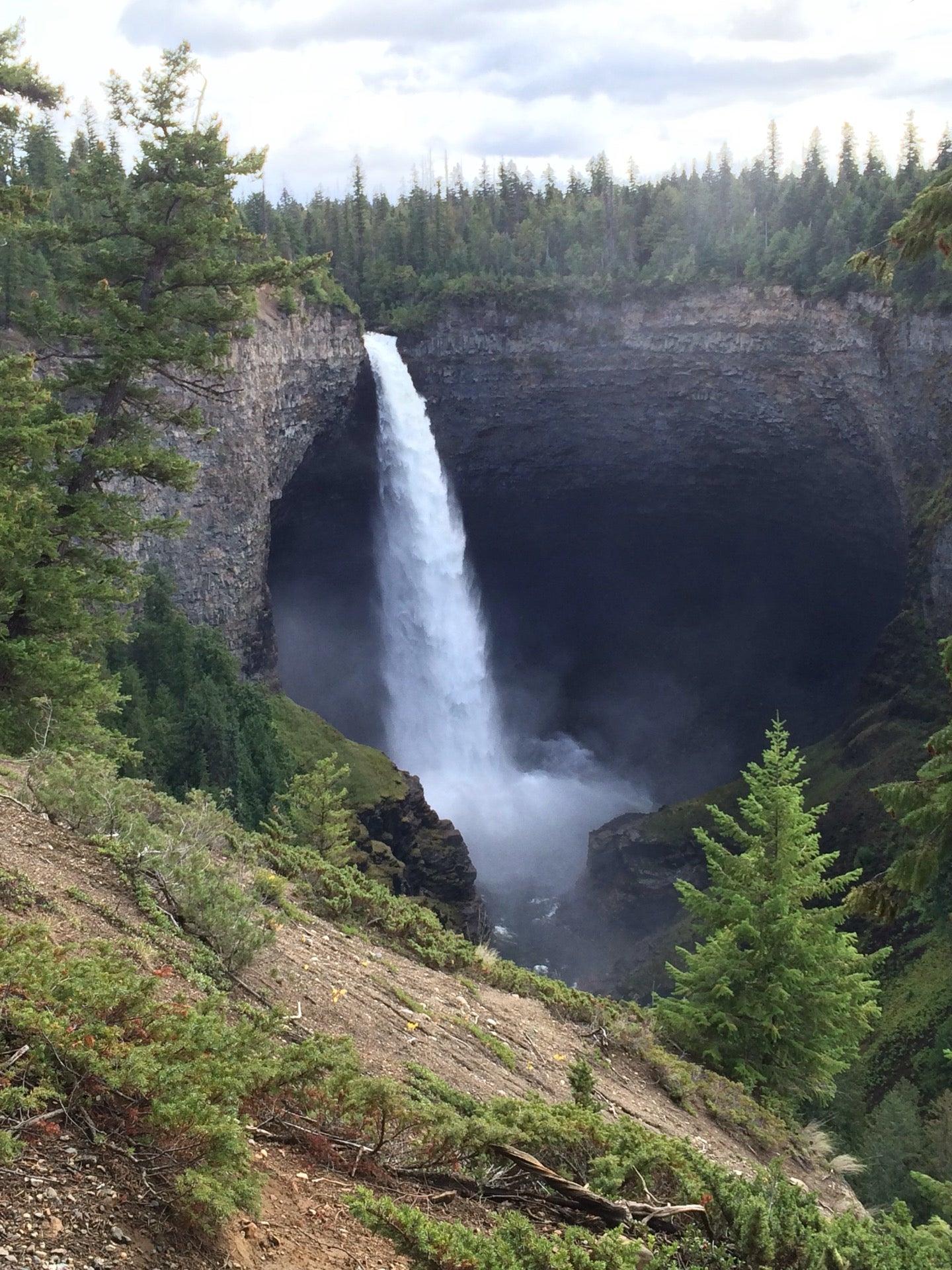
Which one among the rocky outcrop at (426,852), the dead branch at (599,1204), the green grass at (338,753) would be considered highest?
the dead branch at (599,1204)

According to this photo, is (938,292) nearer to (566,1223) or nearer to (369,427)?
(369,427)

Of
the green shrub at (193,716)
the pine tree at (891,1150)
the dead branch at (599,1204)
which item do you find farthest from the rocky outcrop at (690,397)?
the dead branch at (599,1204)

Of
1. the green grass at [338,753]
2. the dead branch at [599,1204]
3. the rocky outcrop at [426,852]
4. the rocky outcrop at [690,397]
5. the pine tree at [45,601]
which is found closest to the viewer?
the dead branch at [599,1204]

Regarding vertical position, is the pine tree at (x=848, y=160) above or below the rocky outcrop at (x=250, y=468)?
above

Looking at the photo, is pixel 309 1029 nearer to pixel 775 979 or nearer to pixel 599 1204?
pixel 599 1204

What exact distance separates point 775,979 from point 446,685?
3803 centimetres

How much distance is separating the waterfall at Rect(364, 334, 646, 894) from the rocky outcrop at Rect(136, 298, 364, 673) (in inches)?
214

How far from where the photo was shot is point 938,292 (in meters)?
38.0

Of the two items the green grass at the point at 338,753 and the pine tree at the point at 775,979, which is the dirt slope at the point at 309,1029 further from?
the green grass at the point at 338,753

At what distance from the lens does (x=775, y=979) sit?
13438 millimetres

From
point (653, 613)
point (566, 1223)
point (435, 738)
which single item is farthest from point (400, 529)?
point (566, 1223)

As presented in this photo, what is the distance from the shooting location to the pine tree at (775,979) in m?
13.3

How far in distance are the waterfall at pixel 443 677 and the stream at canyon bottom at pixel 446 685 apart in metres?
0.05

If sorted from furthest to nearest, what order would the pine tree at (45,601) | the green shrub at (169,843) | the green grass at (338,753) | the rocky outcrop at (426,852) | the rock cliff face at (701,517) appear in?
the rock cliff face at (701,517) → the green grass at (338,753) → the rocky outcrop at (426,852) → the pine tree at (45,601) → the green shrub at (169,843)
